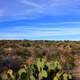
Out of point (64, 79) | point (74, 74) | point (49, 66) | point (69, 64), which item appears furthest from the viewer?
point (69, 64)

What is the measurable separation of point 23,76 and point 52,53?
14218 millimetres

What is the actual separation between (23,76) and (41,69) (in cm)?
202

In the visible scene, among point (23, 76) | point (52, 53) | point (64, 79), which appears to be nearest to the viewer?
point (23, 76)

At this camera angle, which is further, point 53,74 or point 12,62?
point 12,62

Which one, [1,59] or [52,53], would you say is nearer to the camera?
[1,59]

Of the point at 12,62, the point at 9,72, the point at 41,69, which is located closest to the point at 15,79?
the point at 9,72

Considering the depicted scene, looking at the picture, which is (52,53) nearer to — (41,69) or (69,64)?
(69,64)

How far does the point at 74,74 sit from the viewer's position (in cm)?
1870

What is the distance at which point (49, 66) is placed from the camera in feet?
52.5

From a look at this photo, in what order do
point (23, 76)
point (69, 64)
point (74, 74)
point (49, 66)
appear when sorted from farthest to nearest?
point (69, 64), point (74, 74), point (49, 66), point (23, 76)

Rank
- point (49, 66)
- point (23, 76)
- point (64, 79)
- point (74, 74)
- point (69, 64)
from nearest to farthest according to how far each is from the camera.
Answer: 1. point (23, 76)
2. point (64, 79)
3. point (49, 66)
4. point (74, 74)
5. point (69, 64)

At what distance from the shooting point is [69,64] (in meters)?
21.6

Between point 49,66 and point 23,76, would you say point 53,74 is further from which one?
point 23,76

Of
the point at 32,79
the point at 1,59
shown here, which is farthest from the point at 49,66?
the point at 1,59
